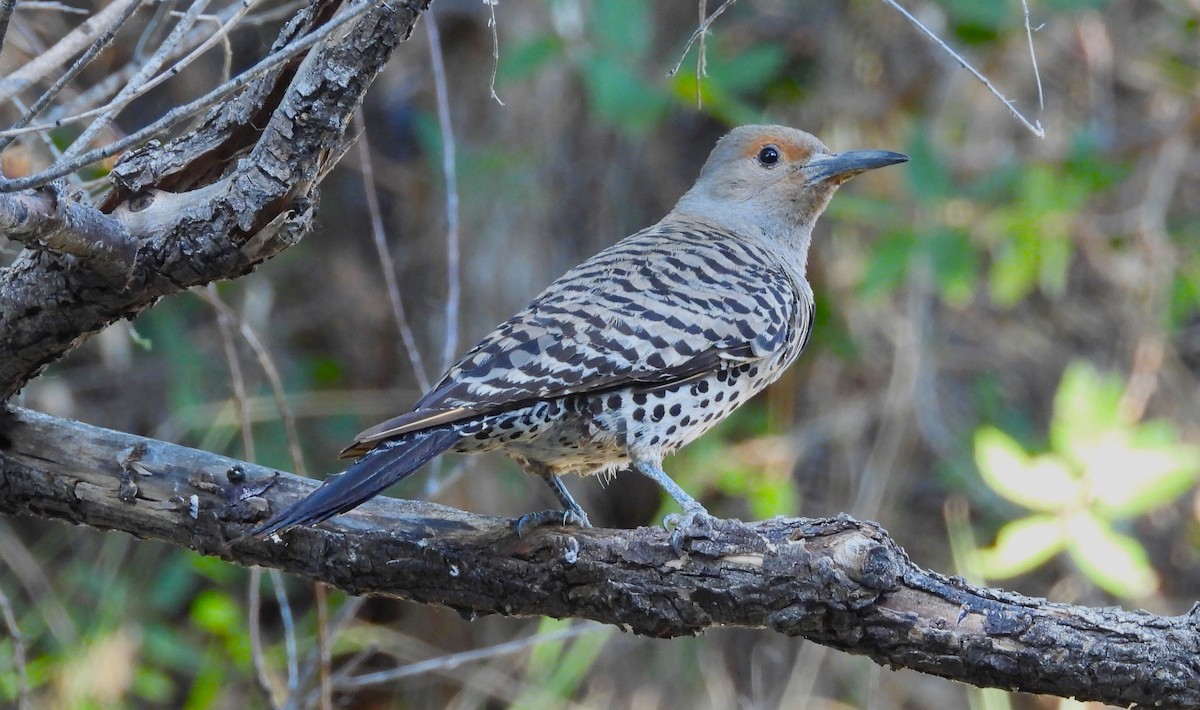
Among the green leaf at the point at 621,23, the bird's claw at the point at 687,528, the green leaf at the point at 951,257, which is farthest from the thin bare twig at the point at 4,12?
the green leaf at the point at 951,257

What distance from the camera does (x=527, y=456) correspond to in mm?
3467

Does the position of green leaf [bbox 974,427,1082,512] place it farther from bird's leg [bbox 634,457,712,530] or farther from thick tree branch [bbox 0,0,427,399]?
thick tree branch [bbox 0,0,427,399]

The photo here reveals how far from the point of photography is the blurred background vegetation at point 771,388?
5.64 metres

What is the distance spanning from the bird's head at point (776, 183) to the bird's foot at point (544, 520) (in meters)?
1.77

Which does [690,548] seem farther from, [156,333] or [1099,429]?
[156,333]

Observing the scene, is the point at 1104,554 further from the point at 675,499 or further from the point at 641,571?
the point at 641,571

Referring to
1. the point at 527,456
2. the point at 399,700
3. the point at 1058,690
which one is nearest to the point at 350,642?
the point at 399,700

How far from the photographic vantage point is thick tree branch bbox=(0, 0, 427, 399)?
2459 millimetres

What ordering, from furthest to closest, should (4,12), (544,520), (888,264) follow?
(888,264), (544,520), (4,12)

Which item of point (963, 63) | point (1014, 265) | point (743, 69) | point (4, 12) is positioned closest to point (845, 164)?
point (743, 69)

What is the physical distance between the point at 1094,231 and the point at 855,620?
4034mm

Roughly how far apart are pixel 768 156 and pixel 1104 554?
1903mm

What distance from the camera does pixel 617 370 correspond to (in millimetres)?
3279

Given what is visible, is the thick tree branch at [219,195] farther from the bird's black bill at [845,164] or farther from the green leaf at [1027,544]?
the green leaf at [1027,544]
